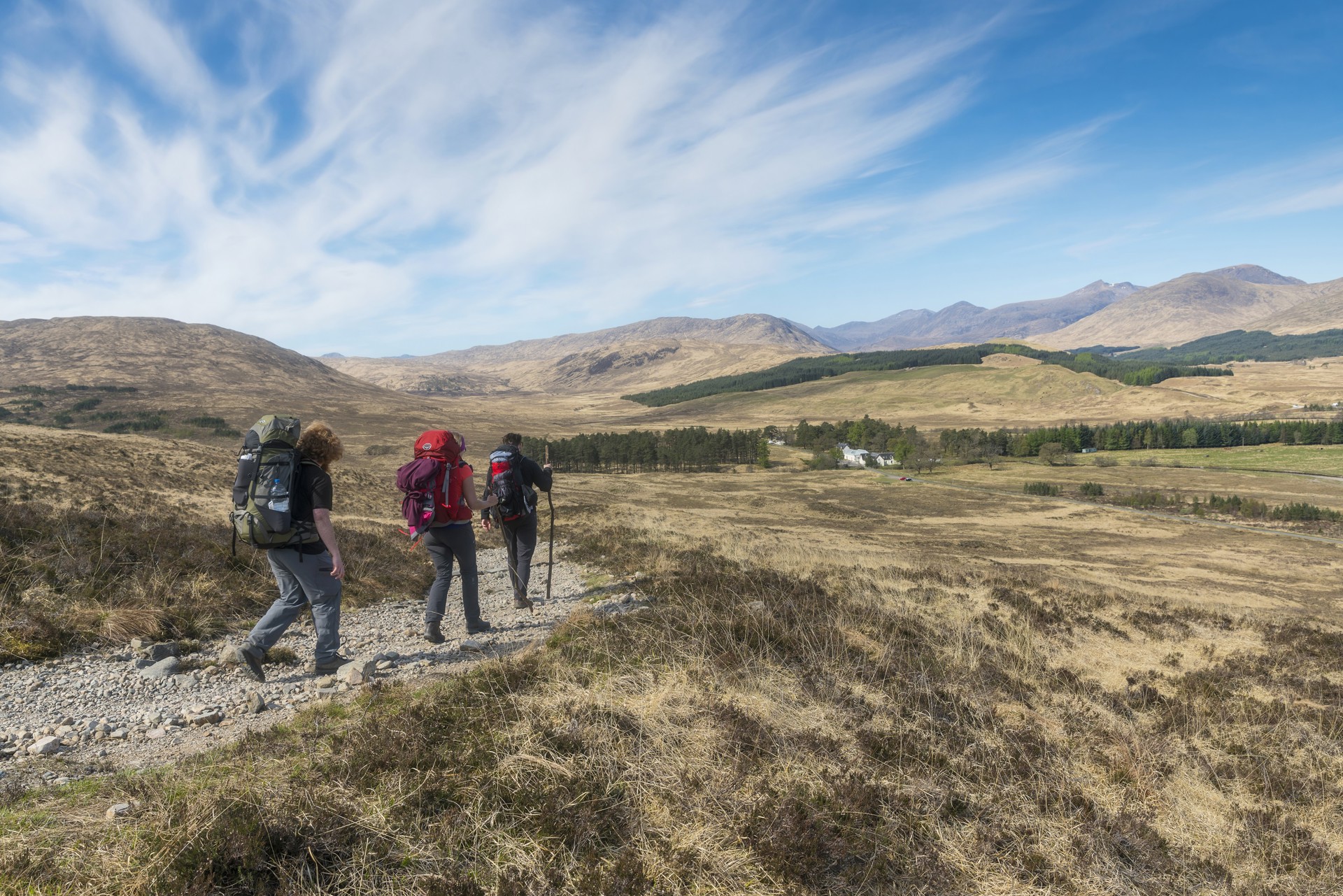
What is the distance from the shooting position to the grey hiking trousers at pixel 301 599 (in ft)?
22.9

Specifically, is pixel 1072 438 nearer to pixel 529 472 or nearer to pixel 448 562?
pixel 529 472

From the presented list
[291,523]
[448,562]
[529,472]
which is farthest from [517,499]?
[291,523]

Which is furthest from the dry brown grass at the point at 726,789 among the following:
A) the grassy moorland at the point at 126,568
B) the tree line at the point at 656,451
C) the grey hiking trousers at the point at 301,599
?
the tree line at the point at 656,451

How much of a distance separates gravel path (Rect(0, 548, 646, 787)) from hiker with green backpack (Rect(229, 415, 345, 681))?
0.52m

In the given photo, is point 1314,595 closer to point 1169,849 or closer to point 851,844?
point 1169,849

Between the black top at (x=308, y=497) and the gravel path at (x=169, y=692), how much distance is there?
5.64 ft

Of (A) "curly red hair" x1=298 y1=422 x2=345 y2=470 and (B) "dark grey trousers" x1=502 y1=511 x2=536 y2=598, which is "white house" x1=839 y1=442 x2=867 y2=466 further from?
(A) "curly red hair" x1=298 y1=422 x2=345 y2=470

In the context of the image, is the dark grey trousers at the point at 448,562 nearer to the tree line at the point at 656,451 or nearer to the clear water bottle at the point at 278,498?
the clear water bottle at the point at 278,498

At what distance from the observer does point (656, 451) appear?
11819cm

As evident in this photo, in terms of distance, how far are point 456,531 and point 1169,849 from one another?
8.35m

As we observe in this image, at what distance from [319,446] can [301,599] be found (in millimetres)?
1911

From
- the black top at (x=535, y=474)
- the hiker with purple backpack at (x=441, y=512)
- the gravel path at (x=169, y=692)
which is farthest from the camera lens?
the black top at (x=535, y=474)

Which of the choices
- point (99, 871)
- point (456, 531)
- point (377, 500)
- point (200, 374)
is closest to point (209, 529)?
point (456, 531)

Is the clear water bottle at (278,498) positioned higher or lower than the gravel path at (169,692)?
higher
